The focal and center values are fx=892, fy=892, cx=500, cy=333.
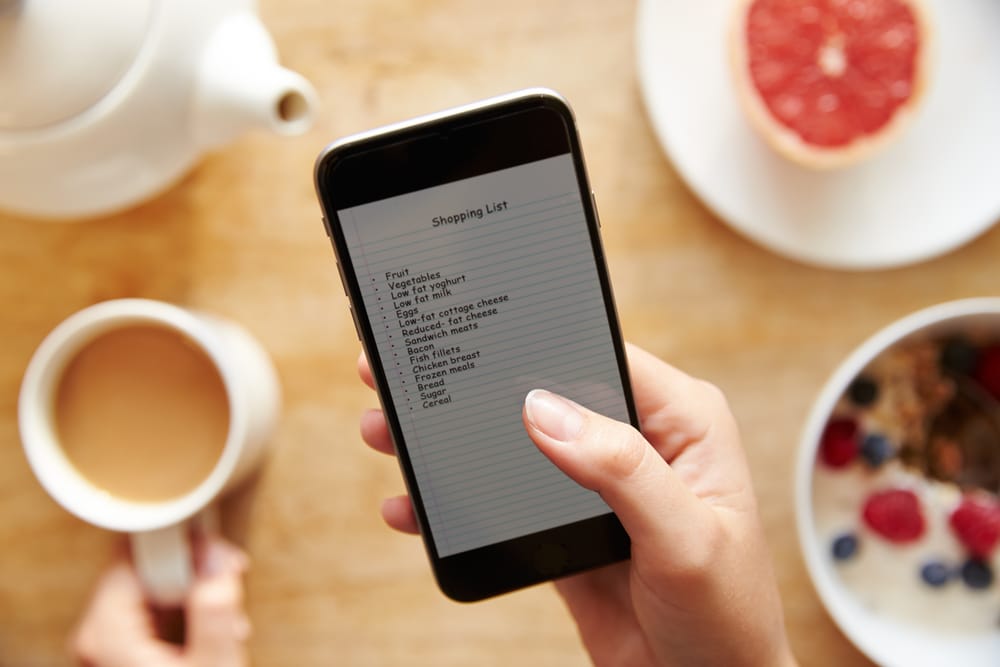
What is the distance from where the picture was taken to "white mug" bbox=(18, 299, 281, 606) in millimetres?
630

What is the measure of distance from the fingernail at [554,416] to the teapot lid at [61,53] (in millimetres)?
317

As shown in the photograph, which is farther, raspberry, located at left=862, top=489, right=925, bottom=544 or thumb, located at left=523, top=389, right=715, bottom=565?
raspberry, located at left=862, top=489, right=925, bottom=544

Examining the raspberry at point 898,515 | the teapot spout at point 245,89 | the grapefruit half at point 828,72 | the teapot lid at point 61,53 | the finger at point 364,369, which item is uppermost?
the teapot lid at point 61,53

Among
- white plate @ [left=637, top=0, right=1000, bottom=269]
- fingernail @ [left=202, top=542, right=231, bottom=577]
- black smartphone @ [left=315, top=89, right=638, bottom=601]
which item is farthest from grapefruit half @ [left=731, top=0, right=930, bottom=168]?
fingernail @ [left=202, top=542, right=231, bottom=577]

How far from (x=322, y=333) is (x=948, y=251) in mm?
522

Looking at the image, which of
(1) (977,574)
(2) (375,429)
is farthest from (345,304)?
(1) (977,574)

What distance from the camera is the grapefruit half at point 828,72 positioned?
A: 0.70m

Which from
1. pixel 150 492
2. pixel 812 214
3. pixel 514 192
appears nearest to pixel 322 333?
pixel 150 492

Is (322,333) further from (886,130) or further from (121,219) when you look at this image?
(886,130)

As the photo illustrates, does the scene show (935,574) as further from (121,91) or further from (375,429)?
(121,91)

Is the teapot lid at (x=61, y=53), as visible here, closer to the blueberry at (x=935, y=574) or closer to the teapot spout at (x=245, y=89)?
the teapot spout at (x=245, y=89)

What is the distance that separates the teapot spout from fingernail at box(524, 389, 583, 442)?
0.23 metres

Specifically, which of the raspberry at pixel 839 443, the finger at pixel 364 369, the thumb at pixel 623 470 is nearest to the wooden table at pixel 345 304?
the raspberry at pixel 839 443

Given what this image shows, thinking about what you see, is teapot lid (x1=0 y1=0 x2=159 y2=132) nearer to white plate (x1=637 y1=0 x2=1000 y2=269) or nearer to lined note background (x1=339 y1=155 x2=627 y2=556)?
lined note background (x1=339 y1=155 x2=627 y2=556)
